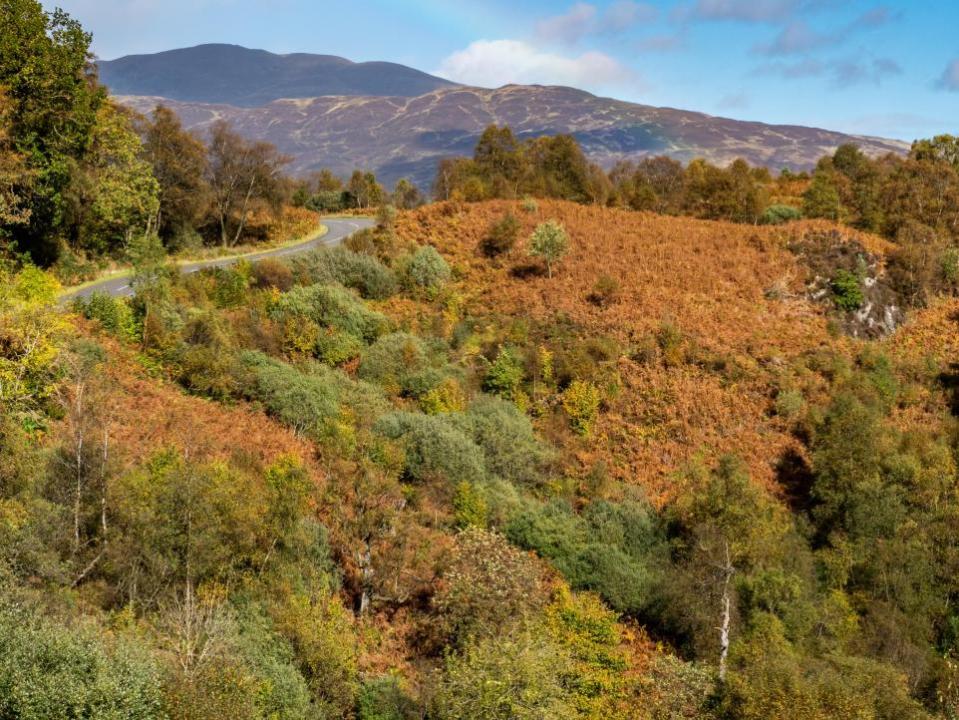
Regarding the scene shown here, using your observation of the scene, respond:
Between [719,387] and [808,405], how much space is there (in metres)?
3.51

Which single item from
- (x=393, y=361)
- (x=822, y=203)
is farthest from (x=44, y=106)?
(x=822, y=203)

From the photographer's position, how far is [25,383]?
55.7 feet

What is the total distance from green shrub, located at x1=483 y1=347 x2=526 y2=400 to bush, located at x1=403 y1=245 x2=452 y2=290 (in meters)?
7.99

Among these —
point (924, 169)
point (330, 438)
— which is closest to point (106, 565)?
point (330, 438)

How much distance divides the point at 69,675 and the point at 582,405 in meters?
20.2

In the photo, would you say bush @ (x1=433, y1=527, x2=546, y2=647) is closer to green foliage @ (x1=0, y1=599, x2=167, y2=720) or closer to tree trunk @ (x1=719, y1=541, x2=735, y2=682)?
tree trunk @ (x1=719, y1=541, x2=735, y2=682)

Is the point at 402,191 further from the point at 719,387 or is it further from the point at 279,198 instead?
the point at 719,387

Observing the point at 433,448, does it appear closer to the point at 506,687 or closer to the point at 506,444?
the point at 506,444

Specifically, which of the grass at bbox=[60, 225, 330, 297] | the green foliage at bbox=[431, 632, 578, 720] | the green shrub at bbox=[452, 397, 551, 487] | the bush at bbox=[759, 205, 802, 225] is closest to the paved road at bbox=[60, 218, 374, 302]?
the grass at bbox=[60, 225, 330, 297]

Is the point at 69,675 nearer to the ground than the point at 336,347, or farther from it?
nearer to the ground

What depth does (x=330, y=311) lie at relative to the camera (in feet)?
94.1

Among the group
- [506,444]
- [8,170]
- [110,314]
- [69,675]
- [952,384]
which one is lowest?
[69,675]

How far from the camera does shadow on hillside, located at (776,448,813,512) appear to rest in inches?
925

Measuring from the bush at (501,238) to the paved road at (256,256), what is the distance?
29.0 feet
